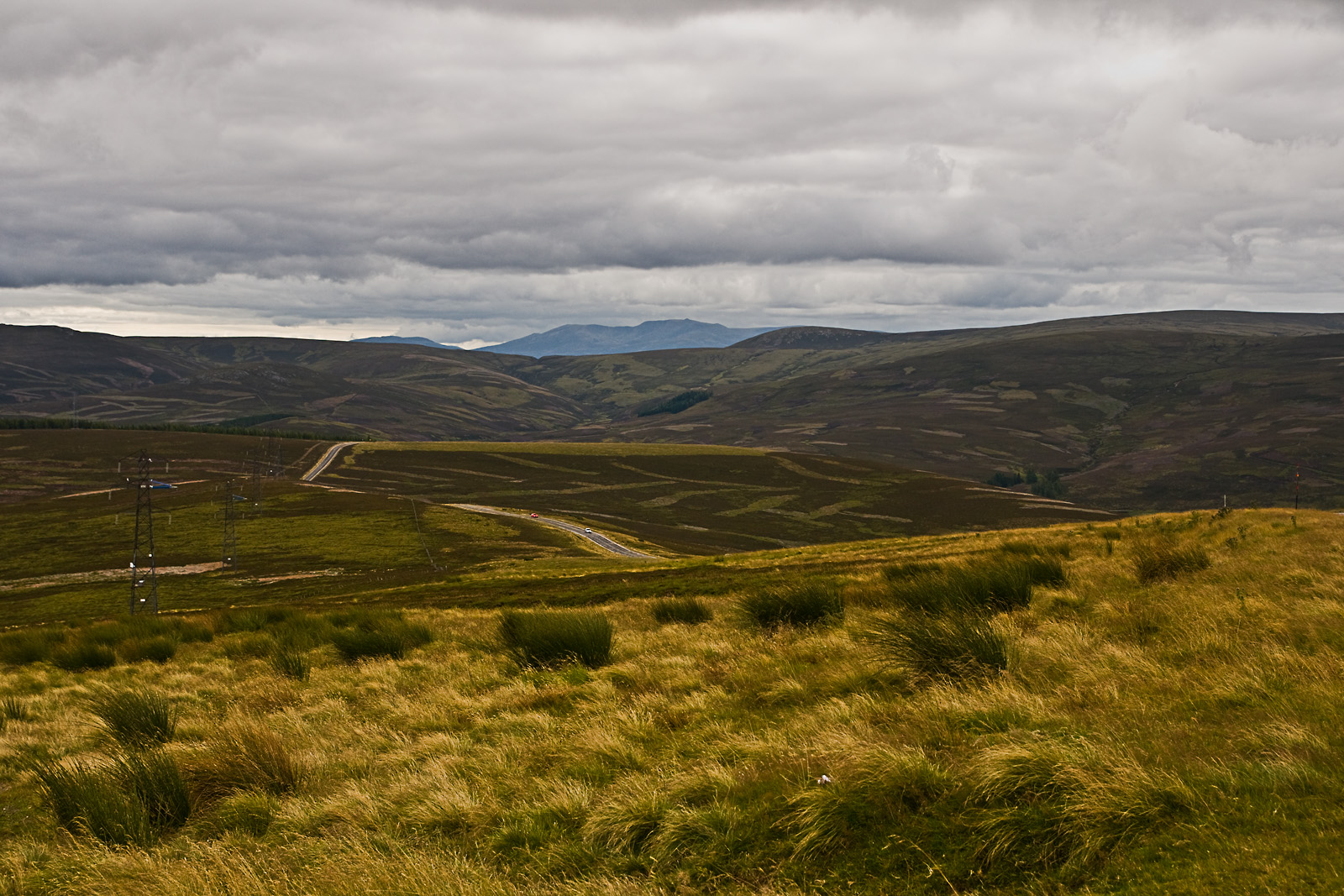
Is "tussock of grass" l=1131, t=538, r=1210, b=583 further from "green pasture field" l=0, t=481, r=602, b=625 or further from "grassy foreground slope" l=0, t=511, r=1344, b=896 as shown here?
"green pasture field" l=0, t=481, r=602, b=625

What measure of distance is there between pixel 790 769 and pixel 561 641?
8.36 meters

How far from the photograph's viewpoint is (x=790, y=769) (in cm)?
788

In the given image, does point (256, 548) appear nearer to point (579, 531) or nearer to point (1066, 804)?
point (579, 531)

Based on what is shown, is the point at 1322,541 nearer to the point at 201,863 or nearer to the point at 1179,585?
the point at 1179,585

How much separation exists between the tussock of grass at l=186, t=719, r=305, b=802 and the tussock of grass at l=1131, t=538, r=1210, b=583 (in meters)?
16.0

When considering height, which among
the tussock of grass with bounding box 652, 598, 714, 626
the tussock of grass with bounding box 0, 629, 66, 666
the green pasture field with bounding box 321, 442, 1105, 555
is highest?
the tussock of grass with bounding box 652, 598, 714, 626

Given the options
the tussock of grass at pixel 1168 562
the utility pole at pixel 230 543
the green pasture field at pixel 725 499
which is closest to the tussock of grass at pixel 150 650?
the tussock of grass at pixel 1168 562

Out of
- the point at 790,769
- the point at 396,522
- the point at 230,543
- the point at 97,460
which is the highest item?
the point at 790,769

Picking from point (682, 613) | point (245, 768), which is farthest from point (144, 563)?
point (245, 768)

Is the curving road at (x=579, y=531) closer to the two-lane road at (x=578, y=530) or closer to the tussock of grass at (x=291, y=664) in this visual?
the two-lane road at (x=578, y=530)

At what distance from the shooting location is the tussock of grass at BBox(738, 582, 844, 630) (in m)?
16.4

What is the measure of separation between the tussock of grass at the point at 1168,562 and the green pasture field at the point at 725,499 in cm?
10686

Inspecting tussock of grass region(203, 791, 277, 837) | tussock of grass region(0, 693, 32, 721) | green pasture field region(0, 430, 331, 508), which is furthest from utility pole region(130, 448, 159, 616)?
green pasture field region(0, 430, 331, 508)

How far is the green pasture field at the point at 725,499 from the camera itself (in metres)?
149
